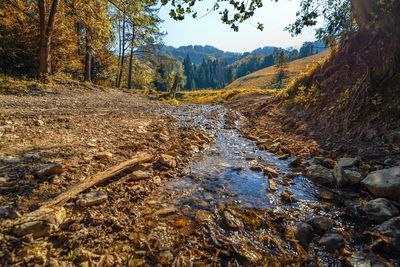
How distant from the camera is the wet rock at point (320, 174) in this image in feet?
19.4

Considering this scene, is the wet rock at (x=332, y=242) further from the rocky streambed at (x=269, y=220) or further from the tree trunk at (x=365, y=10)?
the tree trunk at (x=365, y=10)

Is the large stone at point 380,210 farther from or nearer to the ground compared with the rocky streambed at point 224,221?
farther from the ground

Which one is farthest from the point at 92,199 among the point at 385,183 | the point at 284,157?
the point at 284,157

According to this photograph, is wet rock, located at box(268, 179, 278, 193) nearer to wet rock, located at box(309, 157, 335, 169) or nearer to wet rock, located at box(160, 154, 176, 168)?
wet rock, located at box(309, 157, 335, 169)

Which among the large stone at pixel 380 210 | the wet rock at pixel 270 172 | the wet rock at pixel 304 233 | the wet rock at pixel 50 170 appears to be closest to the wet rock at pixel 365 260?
the wet rock at pixel 304 233

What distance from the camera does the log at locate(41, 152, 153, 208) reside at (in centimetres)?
398

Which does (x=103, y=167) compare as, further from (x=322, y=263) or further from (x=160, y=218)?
(x=322, y=263)

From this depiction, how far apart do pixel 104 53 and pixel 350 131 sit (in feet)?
112

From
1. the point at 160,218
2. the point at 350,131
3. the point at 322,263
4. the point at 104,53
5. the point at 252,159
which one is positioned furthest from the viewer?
the point at 104,53

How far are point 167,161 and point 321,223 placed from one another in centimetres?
360

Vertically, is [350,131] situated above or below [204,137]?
above

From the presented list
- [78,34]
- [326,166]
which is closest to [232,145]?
[326,166]

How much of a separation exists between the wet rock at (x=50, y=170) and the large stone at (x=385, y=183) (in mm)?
6011

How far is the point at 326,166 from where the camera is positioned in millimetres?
6719
